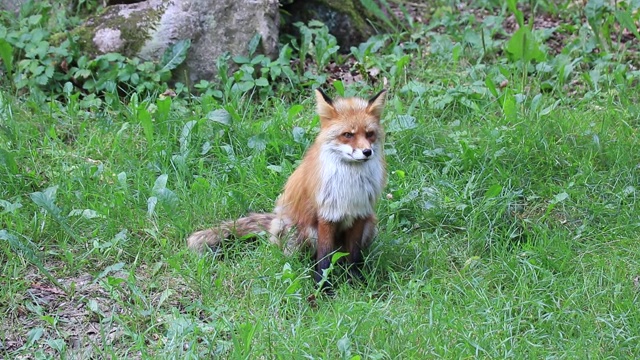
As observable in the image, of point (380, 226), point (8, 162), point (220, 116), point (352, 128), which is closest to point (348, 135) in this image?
point (352, 128)

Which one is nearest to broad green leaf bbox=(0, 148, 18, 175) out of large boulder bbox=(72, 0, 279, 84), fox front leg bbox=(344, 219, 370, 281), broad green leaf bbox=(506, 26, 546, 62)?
large boulder bbox=(72, 0, 279, 84)

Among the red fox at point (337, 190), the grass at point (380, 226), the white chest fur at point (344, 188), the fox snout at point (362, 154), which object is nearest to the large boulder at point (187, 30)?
the grass at point (380, 226)

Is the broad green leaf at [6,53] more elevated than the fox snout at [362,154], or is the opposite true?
the fox snout at [362,154]

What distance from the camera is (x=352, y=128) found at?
5387 mm

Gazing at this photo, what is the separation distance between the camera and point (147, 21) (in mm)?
8086

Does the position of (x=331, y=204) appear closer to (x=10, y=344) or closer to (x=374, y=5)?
(x=10, y=344)

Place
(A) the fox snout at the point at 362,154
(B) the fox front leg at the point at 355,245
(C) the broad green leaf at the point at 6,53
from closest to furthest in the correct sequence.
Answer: (A) the fox snout at the point at 362,154 → (B) the fox front leg at the point at 355,245 → (C) the broad green leaf at the point at 6,53

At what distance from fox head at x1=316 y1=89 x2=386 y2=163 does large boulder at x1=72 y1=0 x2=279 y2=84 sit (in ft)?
9.41

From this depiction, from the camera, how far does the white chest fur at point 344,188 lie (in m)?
5.44

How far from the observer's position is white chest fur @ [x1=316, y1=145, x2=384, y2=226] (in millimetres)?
5438

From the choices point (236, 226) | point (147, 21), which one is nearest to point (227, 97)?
point (147, 21)

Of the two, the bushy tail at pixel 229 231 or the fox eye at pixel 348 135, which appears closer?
the fox eye at pixel 348 135

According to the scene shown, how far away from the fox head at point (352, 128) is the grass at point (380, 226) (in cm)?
86

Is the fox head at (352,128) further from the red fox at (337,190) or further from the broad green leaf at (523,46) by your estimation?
the broad green leaf at (523,46)
